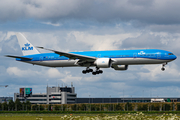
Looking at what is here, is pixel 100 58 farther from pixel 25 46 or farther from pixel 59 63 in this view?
pixel 25 46

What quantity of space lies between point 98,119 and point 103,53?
4536 cm

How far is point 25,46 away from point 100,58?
27.7m

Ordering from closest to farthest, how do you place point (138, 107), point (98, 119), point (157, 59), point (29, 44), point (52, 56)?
point (98, 119)
point (157, 59)
point (52, 56)
point (29, 44)
point (138, 107)

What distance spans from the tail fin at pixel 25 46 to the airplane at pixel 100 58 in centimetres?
73

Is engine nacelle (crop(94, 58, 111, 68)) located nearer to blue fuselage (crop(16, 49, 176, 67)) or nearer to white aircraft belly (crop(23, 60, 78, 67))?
blue fuselage (crop(16, 49, 176, 67))

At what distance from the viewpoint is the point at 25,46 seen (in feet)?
287

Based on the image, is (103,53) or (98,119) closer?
(98,119)

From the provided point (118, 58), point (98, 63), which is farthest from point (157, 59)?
point (98, 63)

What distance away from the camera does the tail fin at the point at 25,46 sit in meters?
85.1

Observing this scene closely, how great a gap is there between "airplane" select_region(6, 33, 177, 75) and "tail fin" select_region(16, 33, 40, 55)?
0.73 m

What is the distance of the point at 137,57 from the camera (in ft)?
221

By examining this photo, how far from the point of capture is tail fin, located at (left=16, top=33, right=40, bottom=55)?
279 ft

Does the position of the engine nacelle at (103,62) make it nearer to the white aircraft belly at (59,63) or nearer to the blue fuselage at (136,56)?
the blue fuselage at (136,56)

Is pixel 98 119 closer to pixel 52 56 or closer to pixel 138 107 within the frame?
pixel 52 56
